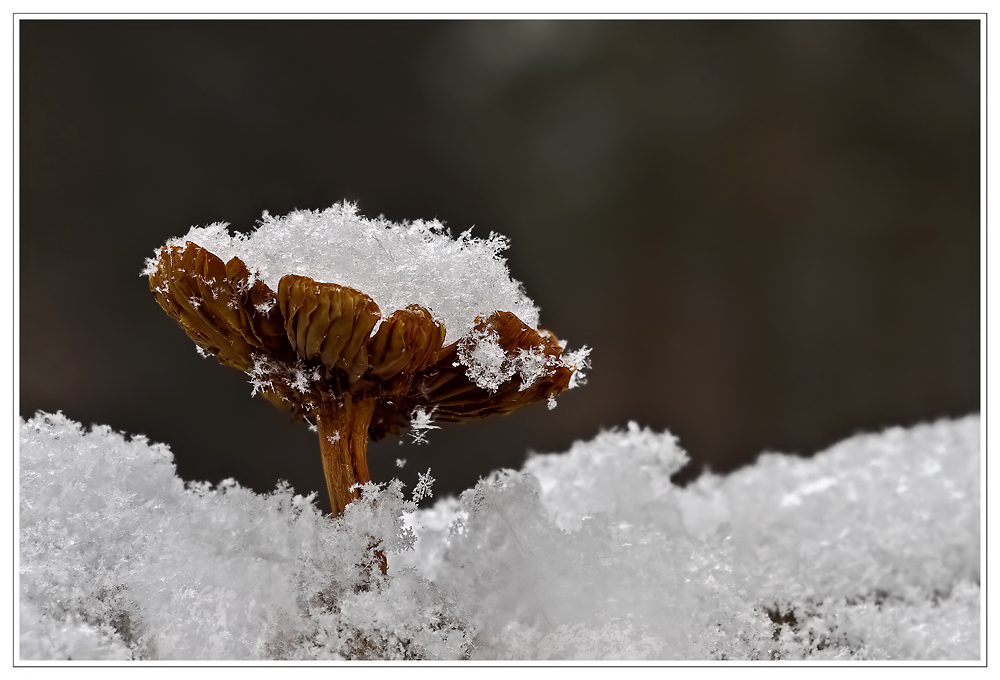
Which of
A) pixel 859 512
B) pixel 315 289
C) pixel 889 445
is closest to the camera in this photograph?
pixel 315 289

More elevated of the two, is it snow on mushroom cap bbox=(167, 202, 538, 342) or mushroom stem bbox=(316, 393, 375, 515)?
snow on mushroom cap bbox=(167, 202, 538, 342)

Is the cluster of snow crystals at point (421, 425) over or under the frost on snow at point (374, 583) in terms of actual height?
over

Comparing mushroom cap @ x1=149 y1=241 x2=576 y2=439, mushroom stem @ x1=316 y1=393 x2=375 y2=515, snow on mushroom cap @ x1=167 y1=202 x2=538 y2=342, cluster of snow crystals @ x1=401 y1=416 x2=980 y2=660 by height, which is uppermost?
snow on mushroom cap @ x1=167 y1=202 x2=538 y2=342

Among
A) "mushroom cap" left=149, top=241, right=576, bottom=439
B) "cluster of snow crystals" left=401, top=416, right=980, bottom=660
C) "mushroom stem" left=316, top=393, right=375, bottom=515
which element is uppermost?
"mushroom cap" left=149, top=241, right=576, bottom=439

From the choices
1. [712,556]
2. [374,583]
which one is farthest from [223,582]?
[712,556]

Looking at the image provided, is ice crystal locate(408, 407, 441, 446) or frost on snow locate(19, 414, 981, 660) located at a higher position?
ice crystal locate(408, 407, 441, 446)
